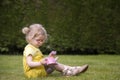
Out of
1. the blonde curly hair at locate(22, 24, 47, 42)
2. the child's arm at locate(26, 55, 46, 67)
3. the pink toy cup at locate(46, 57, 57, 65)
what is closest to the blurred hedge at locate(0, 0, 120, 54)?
the blonde curly hair at locate(22, 24, 47, 42)

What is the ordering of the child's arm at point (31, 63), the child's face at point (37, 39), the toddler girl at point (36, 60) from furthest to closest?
the child's face at point (37, 39), the toddler girl at point (36, 60), the child's arm at point (31, 63)

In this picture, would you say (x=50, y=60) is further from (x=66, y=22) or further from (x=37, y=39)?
(x=66, y=22)

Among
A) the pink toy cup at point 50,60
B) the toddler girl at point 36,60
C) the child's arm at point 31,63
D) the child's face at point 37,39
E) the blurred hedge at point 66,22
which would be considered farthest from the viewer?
the blurred hedge at point 66,22

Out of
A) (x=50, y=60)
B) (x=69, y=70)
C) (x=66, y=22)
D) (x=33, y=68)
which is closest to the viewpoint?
(x=50, y=60)

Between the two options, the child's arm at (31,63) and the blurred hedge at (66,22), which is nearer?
the child's arm at (31,63)

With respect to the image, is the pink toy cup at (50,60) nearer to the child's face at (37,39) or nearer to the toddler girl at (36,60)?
the toddler girl at (36,60)

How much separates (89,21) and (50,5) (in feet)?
4.37

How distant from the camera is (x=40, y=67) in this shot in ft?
20.8

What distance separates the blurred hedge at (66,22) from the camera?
42.3 ft

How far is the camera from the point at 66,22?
13008 millimetres

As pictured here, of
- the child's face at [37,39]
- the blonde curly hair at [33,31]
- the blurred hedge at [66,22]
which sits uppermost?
the blonde curly hair at [33,31]

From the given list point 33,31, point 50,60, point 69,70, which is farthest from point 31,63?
point 69,70

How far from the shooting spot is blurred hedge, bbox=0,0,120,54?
12906 millimetres

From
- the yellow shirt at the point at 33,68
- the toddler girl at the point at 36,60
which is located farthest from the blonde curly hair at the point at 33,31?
the yellow shirt at the point at 33,68
